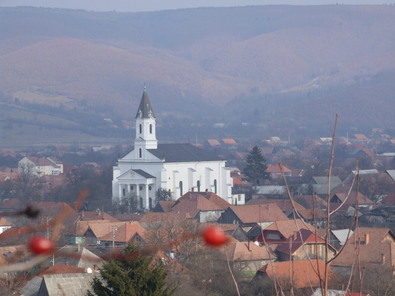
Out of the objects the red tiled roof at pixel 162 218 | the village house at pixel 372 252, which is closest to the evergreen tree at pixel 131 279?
the village house at pixel 372 252

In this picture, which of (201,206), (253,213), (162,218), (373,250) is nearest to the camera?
(373,250)

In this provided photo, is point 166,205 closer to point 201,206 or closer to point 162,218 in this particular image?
point 201,206

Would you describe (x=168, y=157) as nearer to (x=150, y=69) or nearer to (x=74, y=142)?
(x=74, y=142)

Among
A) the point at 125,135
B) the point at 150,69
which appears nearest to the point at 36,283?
the point at 125,135

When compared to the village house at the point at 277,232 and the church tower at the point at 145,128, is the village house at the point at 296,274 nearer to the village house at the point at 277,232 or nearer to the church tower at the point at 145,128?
the village house at the point at 277,232

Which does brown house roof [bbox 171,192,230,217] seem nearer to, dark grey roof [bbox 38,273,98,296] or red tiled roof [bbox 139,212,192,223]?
red tiled roof [bbox 139,212,192,223]

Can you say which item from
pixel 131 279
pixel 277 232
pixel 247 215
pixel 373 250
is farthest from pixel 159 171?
pixel 131 279

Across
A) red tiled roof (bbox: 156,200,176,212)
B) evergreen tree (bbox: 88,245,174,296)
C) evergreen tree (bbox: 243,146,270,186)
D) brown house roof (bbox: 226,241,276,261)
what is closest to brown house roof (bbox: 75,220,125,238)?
brown house roof (bbox: 226,241,276,261)
